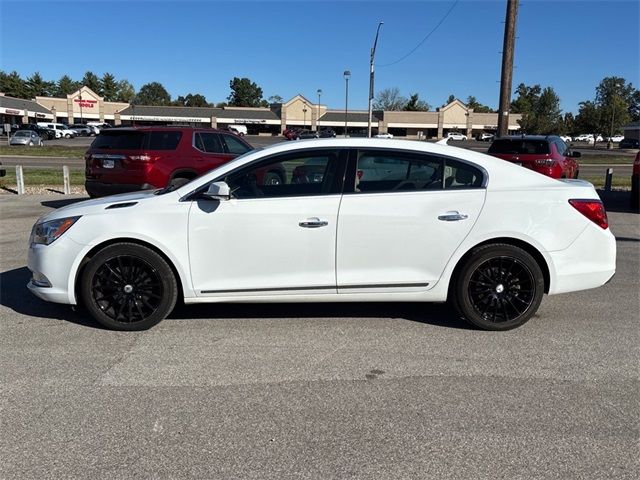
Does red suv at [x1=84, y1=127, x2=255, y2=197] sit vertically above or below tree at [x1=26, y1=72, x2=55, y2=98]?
below

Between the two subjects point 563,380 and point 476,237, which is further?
point 476,237

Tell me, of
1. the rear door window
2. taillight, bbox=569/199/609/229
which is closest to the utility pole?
the rear door window

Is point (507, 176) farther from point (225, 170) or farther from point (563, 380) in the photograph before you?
point (225, 170)

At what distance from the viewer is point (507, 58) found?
1722 centimetres

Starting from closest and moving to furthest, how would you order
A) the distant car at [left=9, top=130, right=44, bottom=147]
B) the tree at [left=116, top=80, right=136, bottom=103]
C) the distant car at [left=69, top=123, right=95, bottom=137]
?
the distant car at [left=9, top=130, right=44, bottom=147]
the distant car at [left=69, top=123, right=95, bottom=137]
the tree at [left=116, top=80, right=136, bottom=103]

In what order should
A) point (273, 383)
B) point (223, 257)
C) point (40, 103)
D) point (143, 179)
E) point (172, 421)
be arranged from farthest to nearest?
point (40, 103), point (143, 179), point (223, 257), point (273, 383), point (172, 421)

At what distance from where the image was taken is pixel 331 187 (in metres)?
4.75

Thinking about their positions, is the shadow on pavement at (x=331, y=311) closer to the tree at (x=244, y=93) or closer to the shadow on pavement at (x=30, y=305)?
the shadow on pavement at (x=30, y=305)

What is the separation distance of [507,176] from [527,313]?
3.95 feet

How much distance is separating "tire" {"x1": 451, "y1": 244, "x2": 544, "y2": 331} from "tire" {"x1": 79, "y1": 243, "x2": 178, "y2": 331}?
2.49 meters

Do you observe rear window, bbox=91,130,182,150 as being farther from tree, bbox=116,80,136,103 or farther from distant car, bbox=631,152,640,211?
tree, bbox=116,80,136,103

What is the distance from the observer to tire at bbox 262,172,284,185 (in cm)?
486

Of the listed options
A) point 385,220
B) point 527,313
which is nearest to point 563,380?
point 527,313

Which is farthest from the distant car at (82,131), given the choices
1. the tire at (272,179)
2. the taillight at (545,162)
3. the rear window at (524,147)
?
the tire at (272,179)
